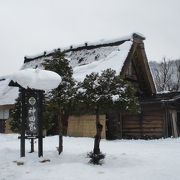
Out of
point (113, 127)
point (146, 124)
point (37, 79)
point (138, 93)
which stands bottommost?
point (113, 127)

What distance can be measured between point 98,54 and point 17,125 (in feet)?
29.8

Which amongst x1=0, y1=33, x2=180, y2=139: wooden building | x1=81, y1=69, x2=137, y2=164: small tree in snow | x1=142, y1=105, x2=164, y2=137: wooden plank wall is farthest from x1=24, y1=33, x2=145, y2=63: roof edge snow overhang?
x1=81, y1=69, x2=137, y2=164: small tree in snow

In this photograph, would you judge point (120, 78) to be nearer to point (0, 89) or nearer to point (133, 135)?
point (133, 135)

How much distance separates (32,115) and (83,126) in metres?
9.41

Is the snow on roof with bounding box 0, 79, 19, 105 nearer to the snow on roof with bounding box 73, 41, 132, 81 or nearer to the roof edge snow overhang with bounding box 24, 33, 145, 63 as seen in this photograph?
the roof edge snow overhang with bounding box 24, 33, 145, 63

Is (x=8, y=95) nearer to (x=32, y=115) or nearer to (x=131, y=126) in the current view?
(x=131, y=126)

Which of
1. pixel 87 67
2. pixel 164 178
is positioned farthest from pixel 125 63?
pixel 164 178

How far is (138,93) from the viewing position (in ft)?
75.5

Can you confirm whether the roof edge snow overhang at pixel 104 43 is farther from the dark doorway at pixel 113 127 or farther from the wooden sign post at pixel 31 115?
the wooden sign post at pixel 31 115

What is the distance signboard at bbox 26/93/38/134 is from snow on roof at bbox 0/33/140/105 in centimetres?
903

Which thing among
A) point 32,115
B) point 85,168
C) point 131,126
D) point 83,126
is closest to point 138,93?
point 131,126

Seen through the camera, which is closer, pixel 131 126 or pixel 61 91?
pixel 61 91

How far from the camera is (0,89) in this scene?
89.9 feet

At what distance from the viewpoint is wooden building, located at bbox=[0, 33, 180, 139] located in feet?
59.4
